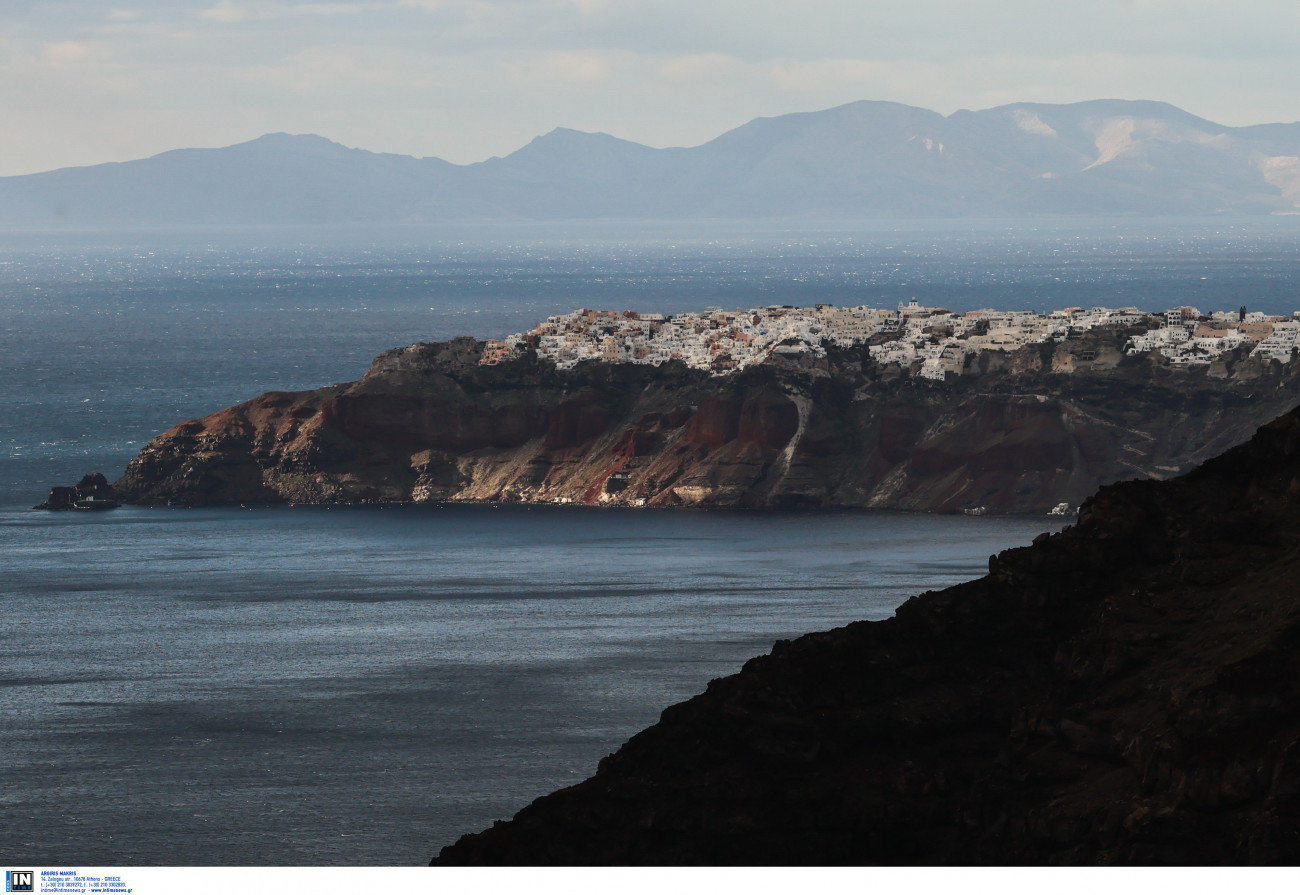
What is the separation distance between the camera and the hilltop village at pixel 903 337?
17212 centimetres

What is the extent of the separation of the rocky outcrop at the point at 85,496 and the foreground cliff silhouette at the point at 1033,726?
5022 inches

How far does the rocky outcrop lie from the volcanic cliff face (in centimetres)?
187

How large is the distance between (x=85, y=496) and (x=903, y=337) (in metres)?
84.6

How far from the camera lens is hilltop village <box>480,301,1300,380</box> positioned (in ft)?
565

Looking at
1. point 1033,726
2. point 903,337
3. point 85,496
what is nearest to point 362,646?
point 1033,726

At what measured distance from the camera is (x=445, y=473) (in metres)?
172

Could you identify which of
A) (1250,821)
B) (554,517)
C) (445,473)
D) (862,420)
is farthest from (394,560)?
(1250,821)

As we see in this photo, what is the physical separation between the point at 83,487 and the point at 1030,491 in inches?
3449

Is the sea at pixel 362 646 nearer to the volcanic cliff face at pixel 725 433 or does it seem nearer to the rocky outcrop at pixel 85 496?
the rocky outcrop at pixel 85 496

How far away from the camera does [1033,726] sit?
4450 centimetres

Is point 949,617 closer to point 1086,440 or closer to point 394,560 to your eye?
point 394,560

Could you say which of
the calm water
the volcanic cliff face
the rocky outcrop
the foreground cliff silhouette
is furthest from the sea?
the foreground cliff silhouette

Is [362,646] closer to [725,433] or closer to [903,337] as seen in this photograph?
[725,433]

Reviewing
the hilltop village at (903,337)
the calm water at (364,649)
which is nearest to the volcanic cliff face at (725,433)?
the hilltop village at (903,337)
